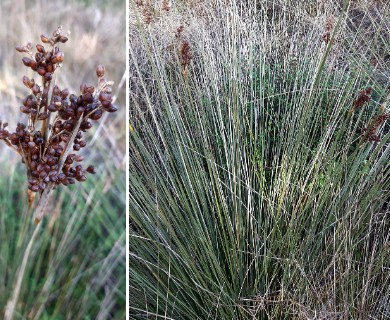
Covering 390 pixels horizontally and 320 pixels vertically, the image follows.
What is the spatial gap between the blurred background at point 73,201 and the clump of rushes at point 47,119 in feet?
A: 1.15

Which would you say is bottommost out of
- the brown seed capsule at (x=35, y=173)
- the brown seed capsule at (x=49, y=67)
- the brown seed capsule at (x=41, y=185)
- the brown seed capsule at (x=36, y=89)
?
Answer: the brown seed capsule at (x=41, y=185)

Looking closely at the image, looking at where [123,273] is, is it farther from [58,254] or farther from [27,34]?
[27,34]

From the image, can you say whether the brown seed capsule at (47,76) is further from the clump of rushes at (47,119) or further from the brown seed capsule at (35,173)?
the brown seed capsule at (35,173)

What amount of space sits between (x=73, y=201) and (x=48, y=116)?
0.56 metres

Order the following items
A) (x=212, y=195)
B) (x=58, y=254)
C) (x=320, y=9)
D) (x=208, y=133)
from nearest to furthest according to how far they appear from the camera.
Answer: (x=58, y=254)
(x=212, y=195)
(x=208, y=133)
(x=320, y=9)

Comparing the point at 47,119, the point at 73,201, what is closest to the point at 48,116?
the point at 47,119

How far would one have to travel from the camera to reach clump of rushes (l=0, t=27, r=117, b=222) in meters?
0.56

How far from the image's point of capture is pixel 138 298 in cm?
115

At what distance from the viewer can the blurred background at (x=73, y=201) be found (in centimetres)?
100

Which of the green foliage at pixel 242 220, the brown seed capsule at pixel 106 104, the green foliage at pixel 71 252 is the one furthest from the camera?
the green foliage at pixel 242 220

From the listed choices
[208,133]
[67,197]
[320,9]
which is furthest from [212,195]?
[320,9]

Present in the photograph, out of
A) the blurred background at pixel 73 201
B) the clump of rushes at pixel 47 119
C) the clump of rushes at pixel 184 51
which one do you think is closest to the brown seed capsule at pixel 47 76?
the clump of rushes at pixel 47 119

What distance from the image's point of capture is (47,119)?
59 centimetres

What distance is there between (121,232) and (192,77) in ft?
1.62
